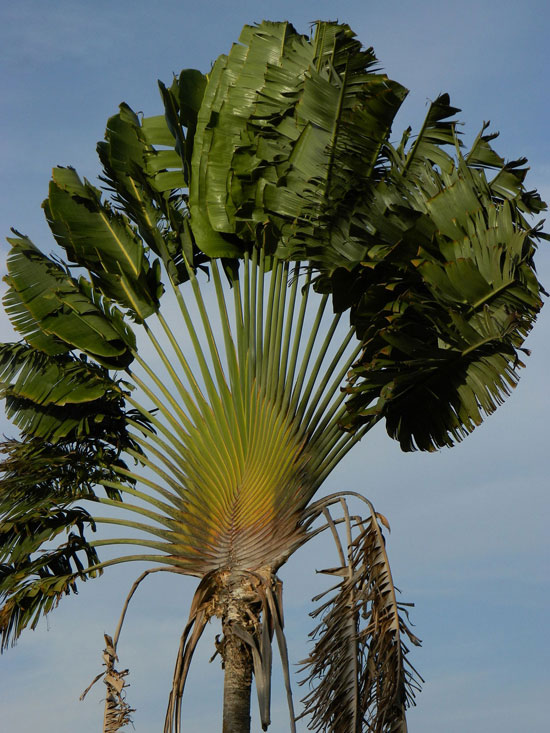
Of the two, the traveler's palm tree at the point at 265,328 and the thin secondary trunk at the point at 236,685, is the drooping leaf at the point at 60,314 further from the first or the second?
the thin secondary trunk at the point at 236,685

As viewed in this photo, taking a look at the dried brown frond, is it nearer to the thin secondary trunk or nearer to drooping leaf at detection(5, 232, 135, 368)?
the thin secondary trunk

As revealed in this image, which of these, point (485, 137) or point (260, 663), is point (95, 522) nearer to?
point (260, 663)

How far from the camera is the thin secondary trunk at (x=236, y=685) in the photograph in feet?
25.5

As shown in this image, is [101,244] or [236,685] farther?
[101,244]

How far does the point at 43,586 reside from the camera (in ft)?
30.3

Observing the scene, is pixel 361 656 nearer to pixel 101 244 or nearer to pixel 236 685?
pixel 236 685

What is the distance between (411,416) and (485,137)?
2962mm

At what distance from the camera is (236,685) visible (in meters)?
7.87

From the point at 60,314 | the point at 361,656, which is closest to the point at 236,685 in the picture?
the point at 361,656

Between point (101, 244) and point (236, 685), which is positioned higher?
point (101, 244)

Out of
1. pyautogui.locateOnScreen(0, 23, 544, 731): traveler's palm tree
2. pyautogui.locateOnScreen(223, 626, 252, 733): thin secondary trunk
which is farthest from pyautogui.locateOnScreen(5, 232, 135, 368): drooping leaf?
pyautogui.locateOnScreen(223, 626, 252, 733): thin secondary trunk

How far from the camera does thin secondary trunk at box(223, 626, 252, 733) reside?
778 centimetres

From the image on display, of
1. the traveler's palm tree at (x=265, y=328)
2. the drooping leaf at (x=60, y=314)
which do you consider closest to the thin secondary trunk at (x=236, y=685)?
the traveler's palm tree at (x=265, y=328)

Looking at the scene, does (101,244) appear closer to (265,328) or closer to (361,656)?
(265,328)
